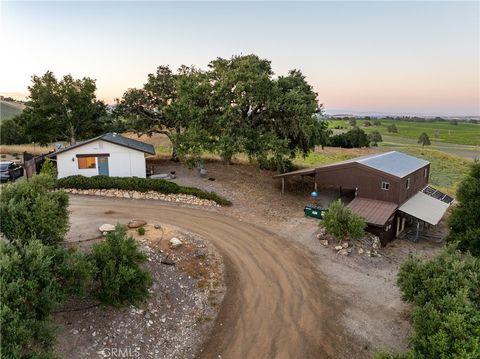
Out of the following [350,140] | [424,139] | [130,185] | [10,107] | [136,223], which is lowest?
[136,223]

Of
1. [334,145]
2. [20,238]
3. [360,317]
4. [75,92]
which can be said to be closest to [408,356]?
[360,317]

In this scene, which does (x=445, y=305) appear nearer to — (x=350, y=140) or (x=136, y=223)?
(x=136, y=223)

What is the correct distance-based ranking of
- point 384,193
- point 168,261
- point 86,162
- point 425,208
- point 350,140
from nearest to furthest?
point 168,261
point 384,193
point 425,208
point 86,162
point 350,140

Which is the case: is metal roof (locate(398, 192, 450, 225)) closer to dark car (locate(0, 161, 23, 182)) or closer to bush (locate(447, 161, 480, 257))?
bush (locate(447, 161, 480, 257))

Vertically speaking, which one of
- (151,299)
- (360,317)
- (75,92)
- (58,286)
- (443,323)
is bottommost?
(360,317)

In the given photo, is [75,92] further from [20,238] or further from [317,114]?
[20,238]

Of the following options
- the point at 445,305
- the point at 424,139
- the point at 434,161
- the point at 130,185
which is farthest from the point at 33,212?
the point at 424,139
